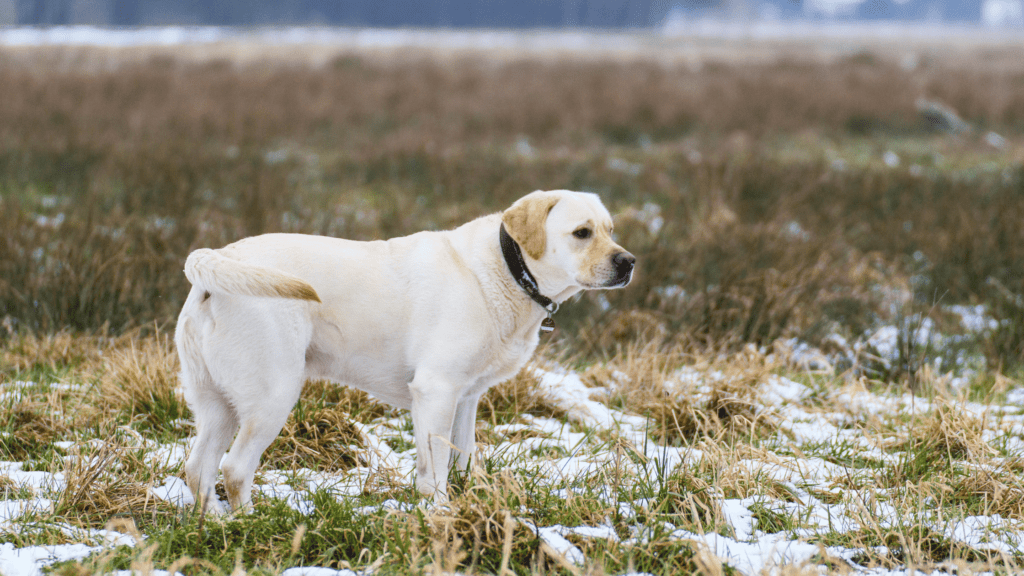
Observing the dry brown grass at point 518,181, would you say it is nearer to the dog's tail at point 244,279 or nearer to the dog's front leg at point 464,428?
the dog's front leg at point 464,428

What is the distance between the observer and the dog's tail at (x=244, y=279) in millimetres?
2158

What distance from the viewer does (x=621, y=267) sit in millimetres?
2557

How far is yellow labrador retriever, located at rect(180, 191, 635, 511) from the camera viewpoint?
7.70 feet

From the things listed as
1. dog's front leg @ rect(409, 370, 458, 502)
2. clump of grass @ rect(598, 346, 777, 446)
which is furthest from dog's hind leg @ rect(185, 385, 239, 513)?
clump of grass @ rect(598, 346, 777, 446)

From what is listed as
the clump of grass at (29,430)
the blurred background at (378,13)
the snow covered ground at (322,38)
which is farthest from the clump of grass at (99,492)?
the blurred background at (378,13)

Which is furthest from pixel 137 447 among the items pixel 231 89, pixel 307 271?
pixel 231 89

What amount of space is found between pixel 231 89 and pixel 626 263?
1433 cm

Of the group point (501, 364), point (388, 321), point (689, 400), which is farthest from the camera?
point (689, 400)

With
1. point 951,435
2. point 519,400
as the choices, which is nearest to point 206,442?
point 519,400

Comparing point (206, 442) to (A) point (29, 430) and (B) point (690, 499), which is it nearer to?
(A) point (29, 430)

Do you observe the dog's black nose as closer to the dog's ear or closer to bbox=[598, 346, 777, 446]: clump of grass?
the dog's ear

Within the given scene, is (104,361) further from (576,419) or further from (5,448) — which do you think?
(576,419)

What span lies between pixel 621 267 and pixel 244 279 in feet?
3.77

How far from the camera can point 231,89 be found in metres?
15.2
